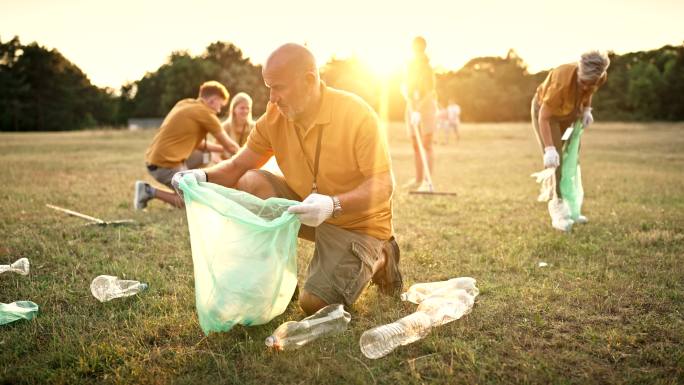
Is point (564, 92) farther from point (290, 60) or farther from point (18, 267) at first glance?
point (18, 267)

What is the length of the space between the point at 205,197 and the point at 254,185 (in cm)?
70

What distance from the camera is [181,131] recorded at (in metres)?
6.76

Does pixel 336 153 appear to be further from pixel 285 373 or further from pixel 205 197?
pixel 285 373

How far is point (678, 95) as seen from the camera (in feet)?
178

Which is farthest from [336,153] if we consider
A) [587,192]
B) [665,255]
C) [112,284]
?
[587,192]

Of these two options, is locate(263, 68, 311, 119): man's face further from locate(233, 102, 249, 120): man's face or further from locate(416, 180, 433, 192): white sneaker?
locate(416, 180, 433, 192): white sneaker

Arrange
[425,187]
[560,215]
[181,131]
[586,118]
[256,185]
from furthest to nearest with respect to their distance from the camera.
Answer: [425,187] → [181,131] → [586,118] → [560,215] → [256,185]

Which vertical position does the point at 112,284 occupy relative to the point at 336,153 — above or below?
below

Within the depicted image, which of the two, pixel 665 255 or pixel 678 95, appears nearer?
pixel 665 255

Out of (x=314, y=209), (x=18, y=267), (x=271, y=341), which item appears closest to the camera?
(x=271, y=341)

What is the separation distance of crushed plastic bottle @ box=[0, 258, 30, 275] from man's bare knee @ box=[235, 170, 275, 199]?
1891 mm

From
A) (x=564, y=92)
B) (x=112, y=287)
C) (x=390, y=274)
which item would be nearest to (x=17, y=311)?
(x=112, y=287)

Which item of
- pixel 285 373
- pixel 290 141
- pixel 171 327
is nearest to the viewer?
pixel 285 373

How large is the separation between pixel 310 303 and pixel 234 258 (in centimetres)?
61
